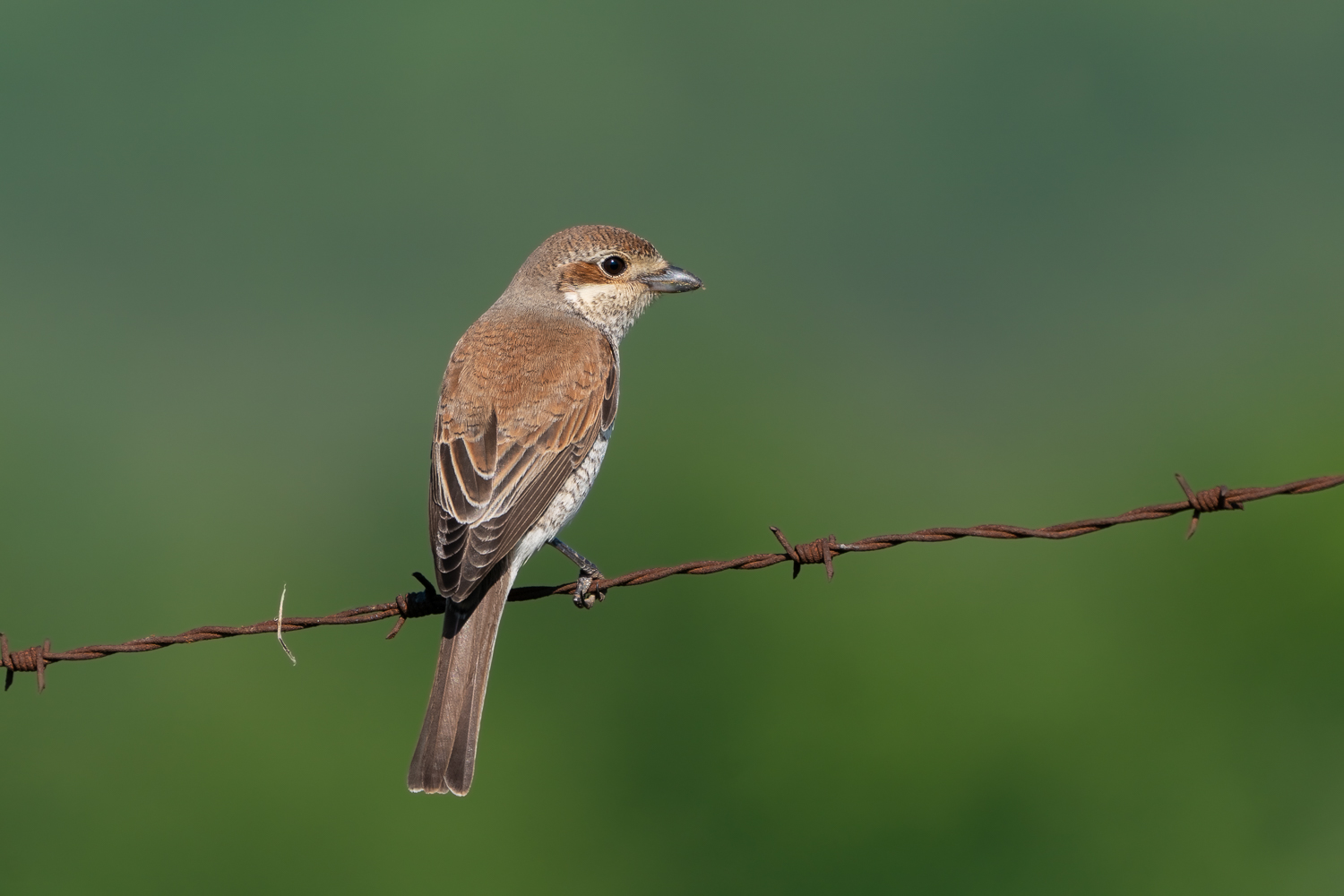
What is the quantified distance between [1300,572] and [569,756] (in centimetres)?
1283

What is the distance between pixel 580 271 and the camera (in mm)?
8016

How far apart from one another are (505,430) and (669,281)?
1667 mm

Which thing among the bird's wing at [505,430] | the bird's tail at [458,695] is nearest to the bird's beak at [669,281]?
the bird's wing at [505,430]

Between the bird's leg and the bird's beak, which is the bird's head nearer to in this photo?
the bird's beak

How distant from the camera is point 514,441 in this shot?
677 centimetres

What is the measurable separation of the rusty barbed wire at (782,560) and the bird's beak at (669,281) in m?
2.34

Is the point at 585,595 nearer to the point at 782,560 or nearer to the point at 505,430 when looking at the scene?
the point at 505,430

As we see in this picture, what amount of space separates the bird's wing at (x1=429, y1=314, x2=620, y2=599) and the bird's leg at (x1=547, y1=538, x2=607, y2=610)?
35 centimetres

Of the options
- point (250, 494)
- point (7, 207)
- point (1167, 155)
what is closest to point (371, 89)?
point (7, 207)

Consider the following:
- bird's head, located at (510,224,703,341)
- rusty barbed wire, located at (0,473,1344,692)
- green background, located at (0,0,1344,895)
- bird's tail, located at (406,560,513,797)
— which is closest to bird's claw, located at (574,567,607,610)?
rusty barbed wire, located at (0,473,1344,692)

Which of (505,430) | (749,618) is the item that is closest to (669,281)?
(505,430)

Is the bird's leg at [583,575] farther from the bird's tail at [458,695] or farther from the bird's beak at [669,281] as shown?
the bird's beak at [669,281]

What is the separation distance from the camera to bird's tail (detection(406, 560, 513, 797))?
241 inches

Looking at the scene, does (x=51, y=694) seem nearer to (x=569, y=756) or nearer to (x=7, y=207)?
(x=569, y=756)
